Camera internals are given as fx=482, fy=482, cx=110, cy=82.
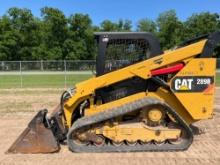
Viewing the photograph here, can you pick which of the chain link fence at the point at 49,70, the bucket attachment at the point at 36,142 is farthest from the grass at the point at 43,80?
the bucket attachment at the point at 36,142

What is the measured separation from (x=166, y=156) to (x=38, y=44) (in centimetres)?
5660

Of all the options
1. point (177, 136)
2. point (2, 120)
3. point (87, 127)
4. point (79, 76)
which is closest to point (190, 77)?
point (177, 136)

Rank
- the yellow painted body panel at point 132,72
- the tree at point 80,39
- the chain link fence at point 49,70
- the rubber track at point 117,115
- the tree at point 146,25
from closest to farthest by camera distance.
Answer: the rubber track at point 117,115 < the yellow painted body panel at point 132,72 < the chain link fence at point 49,70 < the tree at point 80,39 < the tree at point 146,25

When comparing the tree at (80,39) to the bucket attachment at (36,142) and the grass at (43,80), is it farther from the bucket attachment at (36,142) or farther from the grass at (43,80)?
the bucket attachment at (36,142)

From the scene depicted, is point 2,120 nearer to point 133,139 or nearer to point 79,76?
point 133,139

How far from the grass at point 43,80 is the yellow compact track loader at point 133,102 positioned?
19.9 meters

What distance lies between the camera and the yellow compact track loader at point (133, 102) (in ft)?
29.9

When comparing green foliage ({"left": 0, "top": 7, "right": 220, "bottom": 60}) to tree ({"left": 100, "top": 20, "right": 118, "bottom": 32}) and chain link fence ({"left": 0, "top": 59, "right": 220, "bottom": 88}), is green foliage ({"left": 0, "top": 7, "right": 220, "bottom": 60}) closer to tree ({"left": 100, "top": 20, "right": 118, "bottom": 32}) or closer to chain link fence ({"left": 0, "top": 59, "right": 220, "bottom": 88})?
tree ({"left": 100, "top": 20, "right": 118, "bottom": 32})

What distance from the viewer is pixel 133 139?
29.9ft

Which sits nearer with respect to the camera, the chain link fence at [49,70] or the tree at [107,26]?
the chain link fence at [49,70]

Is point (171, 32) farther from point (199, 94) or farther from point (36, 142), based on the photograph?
point (36, 142)

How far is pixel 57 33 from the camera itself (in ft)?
207

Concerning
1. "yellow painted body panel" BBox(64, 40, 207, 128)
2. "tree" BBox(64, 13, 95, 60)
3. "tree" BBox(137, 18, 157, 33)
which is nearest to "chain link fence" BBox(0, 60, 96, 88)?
"tree" BBox(64, 13, 95, 60)

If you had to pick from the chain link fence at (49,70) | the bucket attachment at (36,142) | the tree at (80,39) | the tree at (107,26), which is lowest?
Answer: the bucket attachment at (36,142)
